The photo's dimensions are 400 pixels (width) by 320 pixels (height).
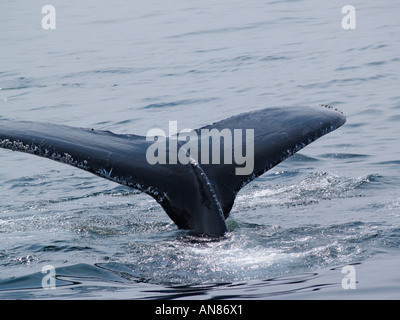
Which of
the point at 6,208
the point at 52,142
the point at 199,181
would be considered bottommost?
the point at 6,208

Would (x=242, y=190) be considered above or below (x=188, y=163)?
below

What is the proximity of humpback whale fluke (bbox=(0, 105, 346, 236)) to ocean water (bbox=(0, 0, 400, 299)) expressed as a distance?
255 millimetres

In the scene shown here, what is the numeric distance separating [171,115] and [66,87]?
13.3 ft

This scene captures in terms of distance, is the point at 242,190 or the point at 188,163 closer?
the point at 188,163

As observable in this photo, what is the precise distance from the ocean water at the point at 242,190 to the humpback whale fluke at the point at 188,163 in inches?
10.0

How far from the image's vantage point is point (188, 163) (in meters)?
6.32

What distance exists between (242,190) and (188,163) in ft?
8.58

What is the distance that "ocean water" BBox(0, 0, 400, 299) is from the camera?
5.82m

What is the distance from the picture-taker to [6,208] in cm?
888

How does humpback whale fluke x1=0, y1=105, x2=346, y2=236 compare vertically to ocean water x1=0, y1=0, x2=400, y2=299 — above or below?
above

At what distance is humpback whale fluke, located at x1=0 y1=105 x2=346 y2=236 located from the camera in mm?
5918

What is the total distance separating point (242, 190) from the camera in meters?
8.86
